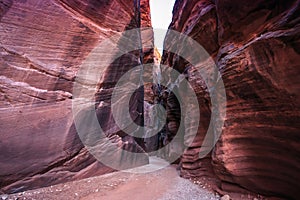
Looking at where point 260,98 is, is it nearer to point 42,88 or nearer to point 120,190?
point 120,190

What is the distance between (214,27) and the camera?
6988 millimetres

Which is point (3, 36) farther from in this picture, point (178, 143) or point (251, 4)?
point (178, 143)

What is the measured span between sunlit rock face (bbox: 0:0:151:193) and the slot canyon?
0.03 metres

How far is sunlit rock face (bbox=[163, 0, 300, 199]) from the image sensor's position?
10.8 ft

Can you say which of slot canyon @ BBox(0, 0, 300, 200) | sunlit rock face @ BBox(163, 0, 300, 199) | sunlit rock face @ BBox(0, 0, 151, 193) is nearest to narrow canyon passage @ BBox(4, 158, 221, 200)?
slot canyon @ BBox(0, 0, 300, 200)

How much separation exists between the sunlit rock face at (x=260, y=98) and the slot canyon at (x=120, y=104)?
2 centimetres

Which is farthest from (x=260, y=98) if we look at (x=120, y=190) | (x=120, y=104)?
(x=120, y=104)

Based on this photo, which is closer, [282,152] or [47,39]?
[282,152]

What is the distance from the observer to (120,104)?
741cm

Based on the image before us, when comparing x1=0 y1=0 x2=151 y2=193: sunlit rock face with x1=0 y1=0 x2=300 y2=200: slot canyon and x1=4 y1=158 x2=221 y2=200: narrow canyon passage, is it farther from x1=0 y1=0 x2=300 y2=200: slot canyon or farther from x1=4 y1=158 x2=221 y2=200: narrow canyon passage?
x1=4 y1=158 x2=221 y2=200: narrow canyon passage

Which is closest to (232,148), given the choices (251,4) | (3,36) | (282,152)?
(282,152)

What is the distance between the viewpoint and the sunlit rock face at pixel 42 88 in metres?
4.56

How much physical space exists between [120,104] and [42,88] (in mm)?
3030

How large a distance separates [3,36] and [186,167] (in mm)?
7502
